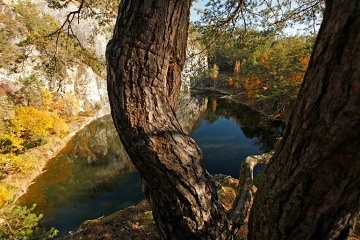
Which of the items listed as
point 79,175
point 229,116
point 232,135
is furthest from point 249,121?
point 79,175

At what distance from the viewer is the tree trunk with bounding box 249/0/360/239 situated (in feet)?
2.82

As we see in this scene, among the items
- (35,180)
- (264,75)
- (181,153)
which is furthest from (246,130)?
(181,153)

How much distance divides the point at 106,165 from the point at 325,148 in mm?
18311

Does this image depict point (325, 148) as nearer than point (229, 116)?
Yes

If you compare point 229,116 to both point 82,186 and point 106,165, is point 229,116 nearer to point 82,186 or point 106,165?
point 106,165

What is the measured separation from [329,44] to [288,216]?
0.79m

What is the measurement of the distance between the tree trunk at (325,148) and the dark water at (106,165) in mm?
11846

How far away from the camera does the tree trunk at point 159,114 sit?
136 centimetres

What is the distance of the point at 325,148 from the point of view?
97 centimetres

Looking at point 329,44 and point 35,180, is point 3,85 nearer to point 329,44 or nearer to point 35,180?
point 35,180

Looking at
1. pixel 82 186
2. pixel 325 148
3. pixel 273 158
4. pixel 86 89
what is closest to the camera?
pixel 325 148

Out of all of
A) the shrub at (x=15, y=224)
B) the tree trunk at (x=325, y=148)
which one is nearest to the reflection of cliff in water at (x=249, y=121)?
the shrub at (x=15, y=224)

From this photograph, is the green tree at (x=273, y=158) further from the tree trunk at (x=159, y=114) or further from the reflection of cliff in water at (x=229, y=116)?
the reflection of cliff in water at (x=229, y=116)

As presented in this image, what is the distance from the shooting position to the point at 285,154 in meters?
1.18
